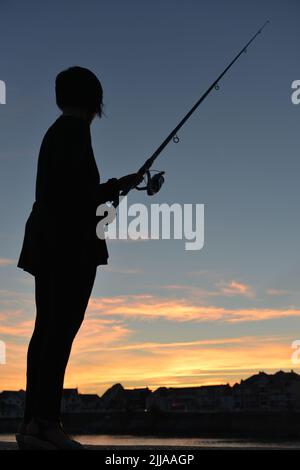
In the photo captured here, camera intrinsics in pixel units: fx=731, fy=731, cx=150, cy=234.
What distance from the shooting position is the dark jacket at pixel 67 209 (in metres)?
4.67

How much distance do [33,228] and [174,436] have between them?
120997mm

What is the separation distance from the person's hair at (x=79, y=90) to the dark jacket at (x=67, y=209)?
0.26 metres

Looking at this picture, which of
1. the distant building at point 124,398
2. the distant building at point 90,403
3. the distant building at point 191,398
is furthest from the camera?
the distant building at point 90,403

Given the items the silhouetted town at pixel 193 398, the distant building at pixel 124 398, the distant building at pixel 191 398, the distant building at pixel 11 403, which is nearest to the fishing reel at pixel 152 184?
the silhouetted town at pixel 193 398

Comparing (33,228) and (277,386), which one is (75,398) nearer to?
(277,386)

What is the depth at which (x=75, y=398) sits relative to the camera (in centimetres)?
14500

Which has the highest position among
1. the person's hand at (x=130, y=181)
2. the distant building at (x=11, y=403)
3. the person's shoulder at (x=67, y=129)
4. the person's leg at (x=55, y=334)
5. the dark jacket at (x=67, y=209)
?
the distant building at (x=11, y=403)

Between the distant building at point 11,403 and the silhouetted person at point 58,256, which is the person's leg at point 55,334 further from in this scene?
the distant building at point 11,403

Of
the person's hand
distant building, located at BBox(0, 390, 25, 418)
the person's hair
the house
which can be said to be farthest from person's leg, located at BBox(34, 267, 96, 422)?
the house

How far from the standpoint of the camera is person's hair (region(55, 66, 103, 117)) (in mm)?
5035

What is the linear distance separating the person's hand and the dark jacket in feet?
0.81

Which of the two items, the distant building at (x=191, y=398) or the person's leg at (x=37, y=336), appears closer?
the person's leg at (x=37, y=336)
